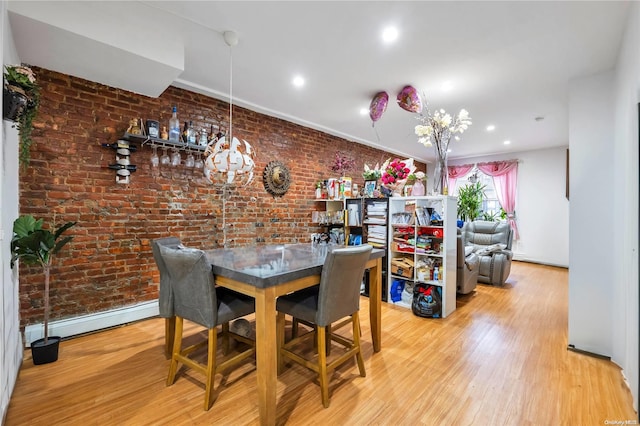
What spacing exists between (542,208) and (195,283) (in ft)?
24.2

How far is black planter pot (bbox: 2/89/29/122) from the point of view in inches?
60.4

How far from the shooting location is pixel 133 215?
2996 mm

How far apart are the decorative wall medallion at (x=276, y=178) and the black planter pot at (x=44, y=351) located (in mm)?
2740

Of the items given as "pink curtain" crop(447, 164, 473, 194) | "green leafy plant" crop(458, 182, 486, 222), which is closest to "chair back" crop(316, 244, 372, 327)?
"green leafy plant" crop(458, 182, 486, 222)

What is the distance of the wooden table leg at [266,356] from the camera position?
1569 millimetres

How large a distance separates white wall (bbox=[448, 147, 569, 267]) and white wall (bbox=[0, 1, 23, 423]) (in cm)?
822

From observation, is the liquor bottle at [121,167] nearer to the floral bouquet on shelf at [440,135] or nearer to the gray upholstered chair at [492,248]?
the floral bouquet on shelf at [440,135]

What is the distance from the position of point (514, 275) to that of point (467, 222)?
134cm

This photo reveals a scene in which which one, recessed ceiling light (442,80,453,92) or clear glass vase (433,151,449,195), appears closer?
recessed ceiling light (442,80,453,92)

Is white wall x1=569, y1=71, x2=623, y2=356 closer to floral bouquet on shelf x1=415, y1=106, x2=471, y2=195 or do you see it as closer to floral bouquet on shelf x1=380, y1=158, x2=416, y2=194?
floral bouquet on shelf x1=415, y1=106, x2=471, y2=195

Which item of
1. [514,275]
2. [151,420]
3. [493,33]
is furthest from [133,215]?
[514,275]

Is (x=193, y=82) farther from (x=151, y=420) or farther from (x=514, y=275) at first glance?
(x=514, y=275)

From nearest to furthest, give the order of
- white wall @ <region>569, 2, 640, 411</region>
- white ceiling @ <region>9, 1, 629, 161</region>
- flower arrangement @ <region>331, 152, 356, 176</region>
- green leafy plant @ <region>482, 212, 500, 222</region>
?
white ceiling @ <region>9, 1, 629, 161</region>
white wall @ <region>569, 2, 640, 411</region>
flower arrangement @ <region>331, 152, 356, 176</region>
green leafy plant @ <region>482, 212, 500, 222</region>

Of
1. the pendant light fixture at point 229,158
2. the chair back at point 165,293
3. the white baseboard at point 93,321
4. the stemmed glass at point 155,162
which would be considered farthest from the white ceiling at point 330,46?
the white baseboard at point 93,321
